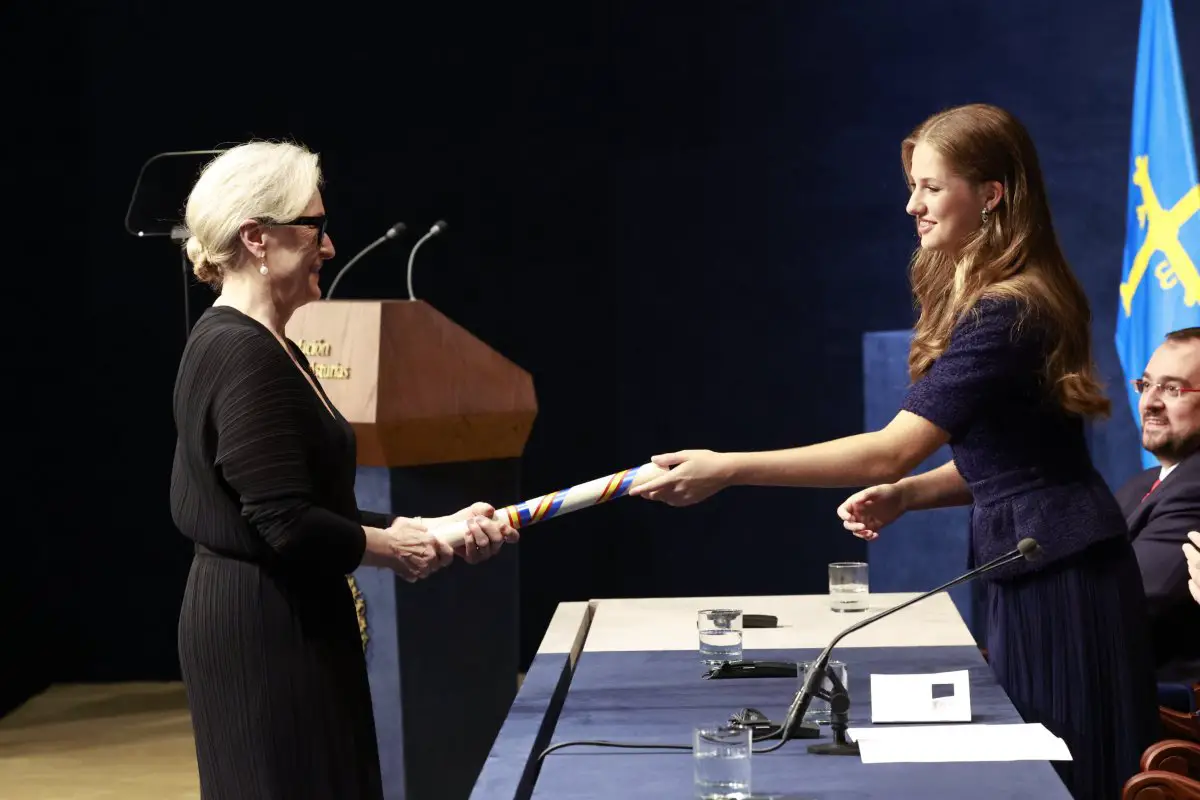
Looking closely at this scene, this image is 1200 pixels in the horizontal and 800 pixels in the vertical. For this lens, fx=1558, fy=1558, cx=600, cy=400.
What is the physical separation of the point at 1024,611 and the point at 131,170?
Result: 447cm

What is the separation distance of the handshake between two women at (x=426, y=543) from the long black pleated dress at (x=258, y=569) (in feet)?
0.80

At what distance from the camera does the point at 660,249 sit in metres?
6.00

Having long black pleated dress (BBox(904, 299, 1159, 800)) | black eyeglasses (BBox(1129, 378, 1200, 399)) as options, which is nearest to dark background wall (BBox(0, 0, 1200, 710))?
black eyeglasses (BBox(1129, 378, 1200, 399))

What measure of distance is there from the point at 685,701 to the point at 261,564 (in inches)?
26.4

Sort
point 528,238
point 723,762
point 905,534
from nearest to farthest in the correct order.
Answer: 1. point 723,762
2. point 905,534
3. point 528,238

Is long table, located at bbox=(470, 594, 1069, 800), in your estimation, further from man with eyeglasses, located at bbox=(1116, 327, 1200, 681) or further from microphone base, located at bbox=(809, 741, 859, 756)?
man with eyeglasses, located at bbox=(1116, 327, 1200, 681)

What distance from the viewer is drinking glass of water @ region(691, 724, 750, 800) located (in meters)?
1.81

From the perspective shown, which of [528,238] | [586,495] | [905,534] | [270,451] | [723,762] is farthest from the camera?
[528,238]

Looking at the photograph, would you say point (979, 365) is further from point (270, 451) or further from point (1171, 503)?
point (1171, 503)

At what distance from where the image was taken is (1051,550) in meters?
2.37

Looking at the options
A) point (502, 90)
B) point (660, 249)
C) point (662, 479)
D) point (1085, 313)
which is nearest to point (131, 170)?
point (502, 90)

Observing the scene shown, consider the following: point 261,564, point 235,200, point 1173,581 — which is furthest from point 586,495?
point 1173,581

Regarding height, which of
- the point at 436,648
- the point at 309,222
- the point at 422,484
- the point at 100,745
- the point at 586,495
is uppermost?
the point at 309,222

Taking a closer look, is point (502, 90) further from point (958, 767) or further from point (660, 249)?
point (958, 767)
